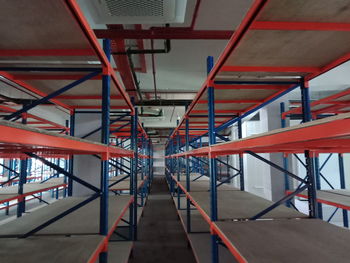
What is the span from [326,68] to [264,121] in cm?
354

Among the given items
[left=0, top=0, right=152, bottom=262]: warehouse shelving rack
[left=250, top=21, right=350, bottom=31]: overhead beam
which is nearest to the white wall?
[left=0, top=0, right=152, bottom=262]: warehouse shelving rack

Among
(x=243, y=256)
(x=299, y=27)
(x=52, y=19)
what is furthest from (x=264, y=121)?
(x=52, y=19)

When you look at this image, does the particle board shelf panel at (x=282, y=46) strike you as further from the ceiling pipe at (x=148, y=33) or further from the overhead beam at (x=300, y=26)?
the ceiling pipe at (x=148, y=33)

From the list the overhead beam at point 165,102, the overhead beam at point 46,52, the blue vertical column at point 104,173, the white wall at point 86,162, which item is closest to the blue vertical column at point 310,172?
the blue vertical column at point 104,173

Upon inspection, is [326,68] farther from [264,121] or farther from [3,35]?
[264,121]

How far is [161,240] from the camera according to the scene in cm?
414

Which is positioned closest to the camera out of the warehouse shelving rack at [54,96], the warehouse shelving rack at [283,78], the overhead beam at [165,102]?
the warehouse shelving rack at [283,78]

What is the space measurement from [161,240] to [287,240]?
10.8ft

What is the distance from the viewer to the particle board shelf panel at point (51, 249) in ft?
4.10

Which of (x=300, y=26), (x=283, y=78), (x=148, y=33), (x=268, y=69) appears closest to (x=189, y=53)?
(x=148, y=33)

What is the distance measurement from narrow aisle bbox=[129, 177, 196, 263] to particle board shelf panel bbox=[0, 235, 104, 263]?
87.1 inches

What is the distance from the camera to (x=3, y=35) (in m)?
1.52

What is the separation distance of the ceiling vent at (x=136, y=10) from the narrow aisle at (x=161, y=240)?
3559 millimetres

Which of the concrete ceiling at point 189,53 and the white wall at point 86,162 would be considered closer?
the concrete ceiling at point 189,53
